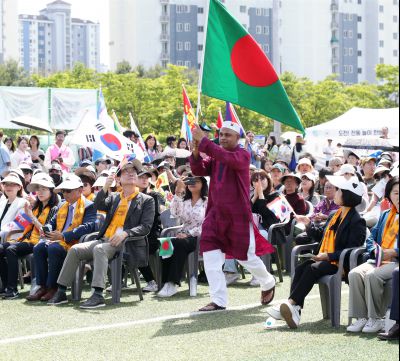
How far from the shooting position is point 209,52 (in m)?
9.57

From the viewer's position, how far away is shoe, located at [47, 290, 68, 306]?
33.1 ft

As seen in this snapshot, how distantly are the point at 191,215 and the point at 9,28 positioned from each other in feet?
439

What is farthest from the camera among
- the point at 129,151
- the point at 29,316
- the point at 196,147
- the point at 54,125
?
the point at 54,125

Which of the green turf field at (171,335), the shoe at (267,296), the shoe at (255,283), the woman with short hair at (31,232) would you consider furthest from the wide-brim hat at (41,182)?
the shoe at (267,296)

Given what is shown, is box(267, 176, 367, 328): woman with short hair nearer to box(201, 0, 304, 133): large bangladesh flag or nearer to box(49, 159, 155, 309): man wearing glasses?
box(201, 0, 304, 133): large bangladesh flag

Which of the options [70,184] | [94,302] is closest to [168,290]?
[94,302]

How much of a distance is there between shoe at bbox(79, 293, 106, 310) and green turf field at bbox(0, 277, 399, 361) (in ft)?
0.39

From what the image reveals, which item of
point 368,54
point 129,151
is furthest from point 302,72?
point 129,151

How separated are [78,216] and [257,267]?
8.16ft

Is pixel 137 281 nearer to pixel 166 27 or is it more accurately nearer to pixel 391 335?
pixel 391 335

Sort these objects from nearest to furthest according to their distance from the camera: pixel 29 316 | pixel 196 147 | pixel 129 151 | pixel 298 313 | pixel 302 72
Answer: pixel 298 313
pixel 196 147
pixel 29 316
pixel 129 151
pixel 302 72

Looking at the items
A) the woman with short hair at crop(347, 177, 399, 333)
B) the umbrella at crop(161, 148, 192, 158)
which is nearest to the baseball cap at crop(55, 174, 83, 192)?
the woman with short hair at crop(347, 177, 399, 333)

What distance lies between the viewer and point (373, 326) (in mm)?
7812

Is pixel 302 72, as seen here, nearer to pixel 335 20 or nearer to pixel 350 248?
pixel 335 20
